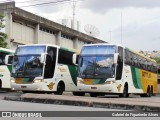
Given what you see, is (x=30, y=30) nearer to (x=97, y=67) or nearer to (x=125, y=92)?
(x=125, y=92)

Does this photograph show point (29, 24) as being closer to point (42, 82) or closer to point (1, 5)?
point (1, 5)

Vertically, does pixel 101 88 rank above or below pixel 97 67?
below

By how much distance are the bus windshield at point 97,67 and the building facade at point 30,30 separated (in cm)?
1594

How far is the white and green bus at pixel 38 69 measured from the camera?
879 inches

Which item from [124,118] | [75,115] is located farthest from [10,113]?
[124,118]

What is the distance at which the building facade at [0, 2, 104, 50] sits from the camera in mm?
37469

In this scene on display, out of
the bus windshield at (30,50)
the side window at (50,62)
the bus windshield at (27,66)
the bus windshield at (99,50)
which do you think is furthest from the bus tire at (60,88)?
the bus windshield at (30,50)

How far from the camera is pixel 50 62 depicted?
2298 centimetres

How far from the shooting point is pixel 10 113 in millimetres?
11875

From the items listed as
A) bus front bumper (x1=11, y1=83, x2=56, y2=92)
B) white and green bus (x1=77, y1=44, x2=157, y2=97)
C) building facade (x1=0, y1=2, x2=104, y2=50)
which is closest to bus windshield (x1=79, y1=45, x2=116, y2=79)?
white and green bus (x1=77, y1=44, x2=157, y2=97)

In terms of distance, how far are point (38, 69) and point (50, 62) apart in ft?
3.11

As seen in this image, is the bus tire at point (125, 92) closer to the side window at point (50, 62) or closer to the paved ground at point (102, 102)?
the side window at point (50, 62)

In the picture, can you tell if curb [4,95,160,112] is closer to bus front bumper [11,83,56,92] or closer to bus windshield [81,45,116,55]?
bus front bumper [11,83,56,92]

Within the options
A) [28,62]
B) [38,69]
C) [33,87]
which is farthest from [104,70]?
[28,62]
